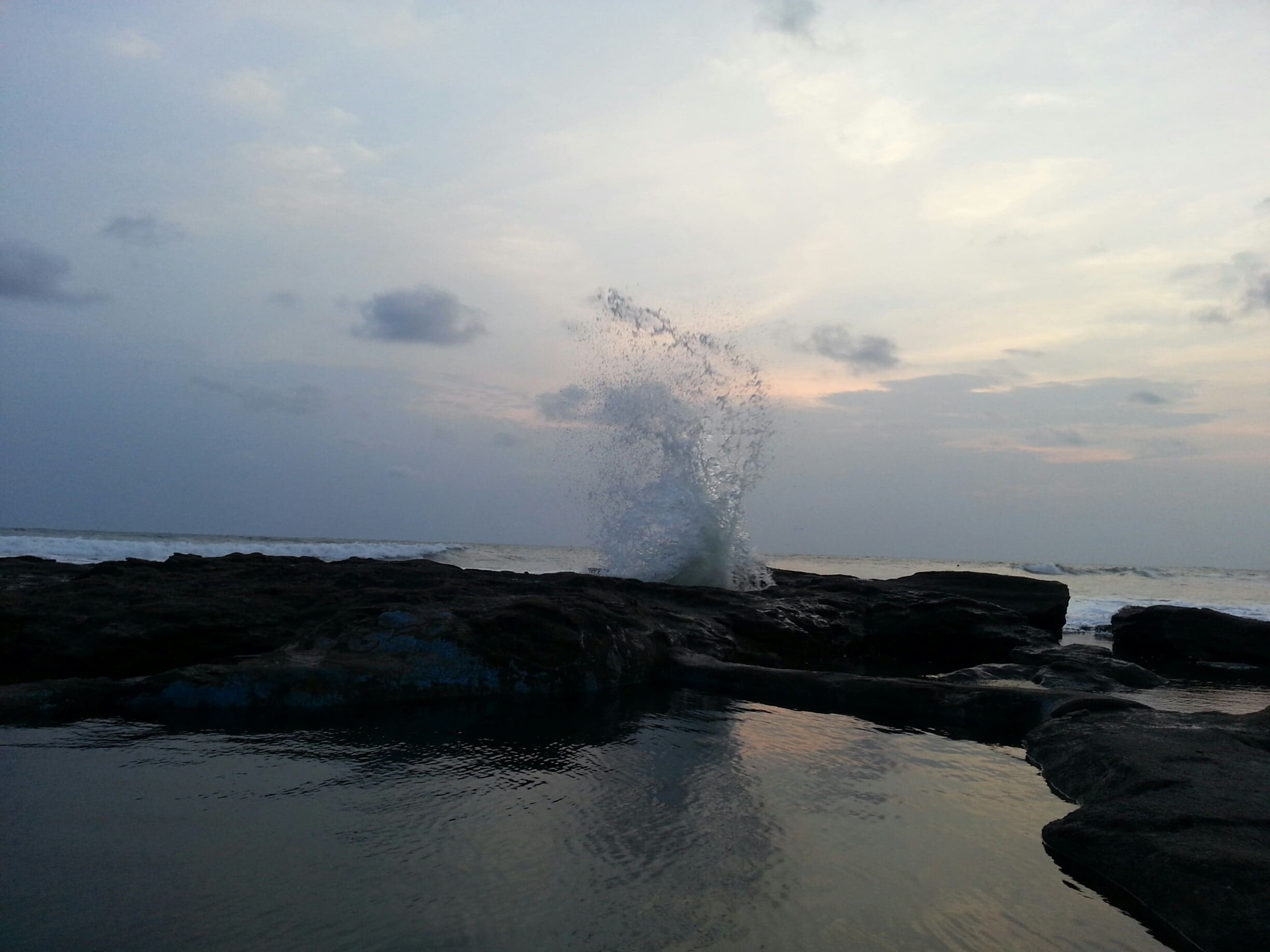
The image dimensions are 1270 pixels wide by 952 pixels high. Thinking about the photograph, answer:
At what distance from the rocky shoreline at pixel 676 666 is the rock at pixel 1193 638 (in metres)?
1.29

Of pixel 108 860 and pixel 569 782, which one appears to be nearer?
pixel 108 860

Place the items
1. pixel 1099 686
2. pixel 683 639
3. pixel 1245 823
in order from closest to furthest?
pixel 1245 823 < pixel 1099 686 < pixel 683 639

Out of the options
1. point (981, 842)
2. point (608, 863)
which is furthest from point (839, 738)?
point (608, 863)

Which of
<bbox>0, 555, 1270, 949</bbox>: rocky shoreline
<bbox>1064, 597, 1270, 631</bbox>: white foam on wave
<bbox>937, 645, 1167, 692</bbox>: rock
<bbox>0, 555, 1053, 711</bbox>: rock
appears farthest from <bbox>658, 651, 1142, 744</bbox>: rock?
<bbox>1064, 597, 1270, 631</bbox>: white foam on wave

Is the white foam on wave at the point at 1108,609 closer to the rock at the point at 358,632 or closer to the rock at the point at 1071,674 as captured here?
the rock at the point at 1071,674

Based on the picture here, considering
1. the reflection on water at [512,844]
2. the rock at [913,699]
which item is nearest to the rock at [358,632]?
the reflection on water at [512,844]

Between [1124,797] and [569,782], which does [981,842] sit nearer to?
[1124,797]

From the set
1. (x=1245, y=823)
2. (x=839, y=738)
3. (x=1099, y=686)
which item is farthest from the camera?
(x=1099, y=686)

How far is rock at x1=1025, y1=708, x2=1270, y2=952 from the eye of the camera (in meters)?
3.06

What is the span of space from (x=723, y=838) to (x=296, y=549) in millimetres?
31614

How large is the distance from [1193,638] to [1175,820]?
37.1 feet

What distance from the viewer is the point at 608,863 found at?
3.36 m

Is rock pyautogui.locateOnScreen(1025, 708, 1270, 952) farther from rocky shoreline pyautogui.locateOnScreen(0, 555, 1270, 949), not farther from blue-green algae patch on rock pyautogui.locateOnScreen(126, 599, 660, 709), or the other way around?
blue-green algae patch on rock pyautogui.locateOnScreen(126, 599, 660, 709)

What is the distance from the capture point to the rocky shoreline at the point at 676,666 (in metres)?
3.65
